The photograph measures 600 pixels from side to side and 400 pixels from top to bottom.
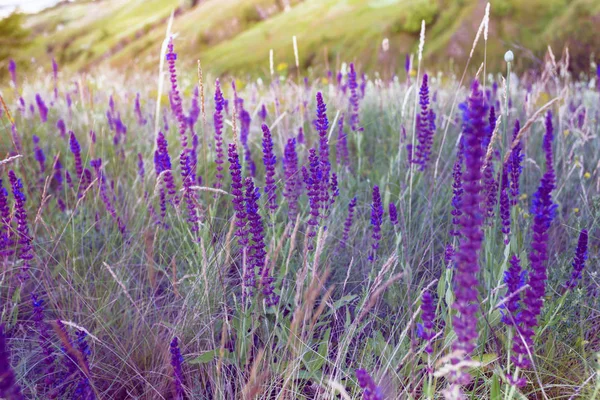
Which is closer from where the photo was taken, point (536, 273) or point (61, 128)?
point (536, 273)

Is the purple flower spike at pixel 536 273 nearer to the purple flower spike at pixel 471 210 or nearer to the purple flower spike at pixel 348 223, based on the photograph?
the purple flower spike at pixel 471 210

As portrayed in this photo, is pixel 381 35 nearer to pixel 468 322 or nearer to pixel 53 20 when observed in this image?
pixel 468 322

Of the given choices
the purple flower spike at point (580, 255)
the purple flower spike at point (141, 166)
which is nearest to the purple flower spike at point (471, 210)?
the purple flower spike at point (580, 255)

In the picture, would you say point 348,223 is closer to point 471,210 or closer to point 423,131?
point 423,131

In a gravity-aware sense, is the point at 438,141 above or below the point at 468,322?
below

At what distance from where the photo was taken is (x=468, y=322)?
1.08 m

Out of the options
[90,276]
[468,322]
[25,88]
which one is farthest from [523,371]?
[25,88]

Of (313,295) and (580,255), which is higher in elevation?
(313,295)

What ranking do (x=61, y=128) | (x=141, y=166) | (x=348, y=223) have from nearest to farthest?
(x=348, y=223) → (x=141, y=166) → (x=61, y=128)

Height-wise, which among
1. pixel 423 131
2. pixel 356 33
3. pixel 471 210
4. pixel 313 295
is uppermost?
pixel 471 210

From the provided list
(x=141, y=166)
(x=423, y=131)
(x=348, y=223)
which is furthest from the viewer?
(x=141, y=166)

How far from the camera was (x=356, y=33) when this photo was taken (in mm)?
13047

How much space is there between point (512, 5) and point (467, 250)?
12.1 metres

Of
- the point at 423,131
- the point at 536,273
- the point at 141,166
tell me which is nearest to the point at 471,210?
the point at 536,273
